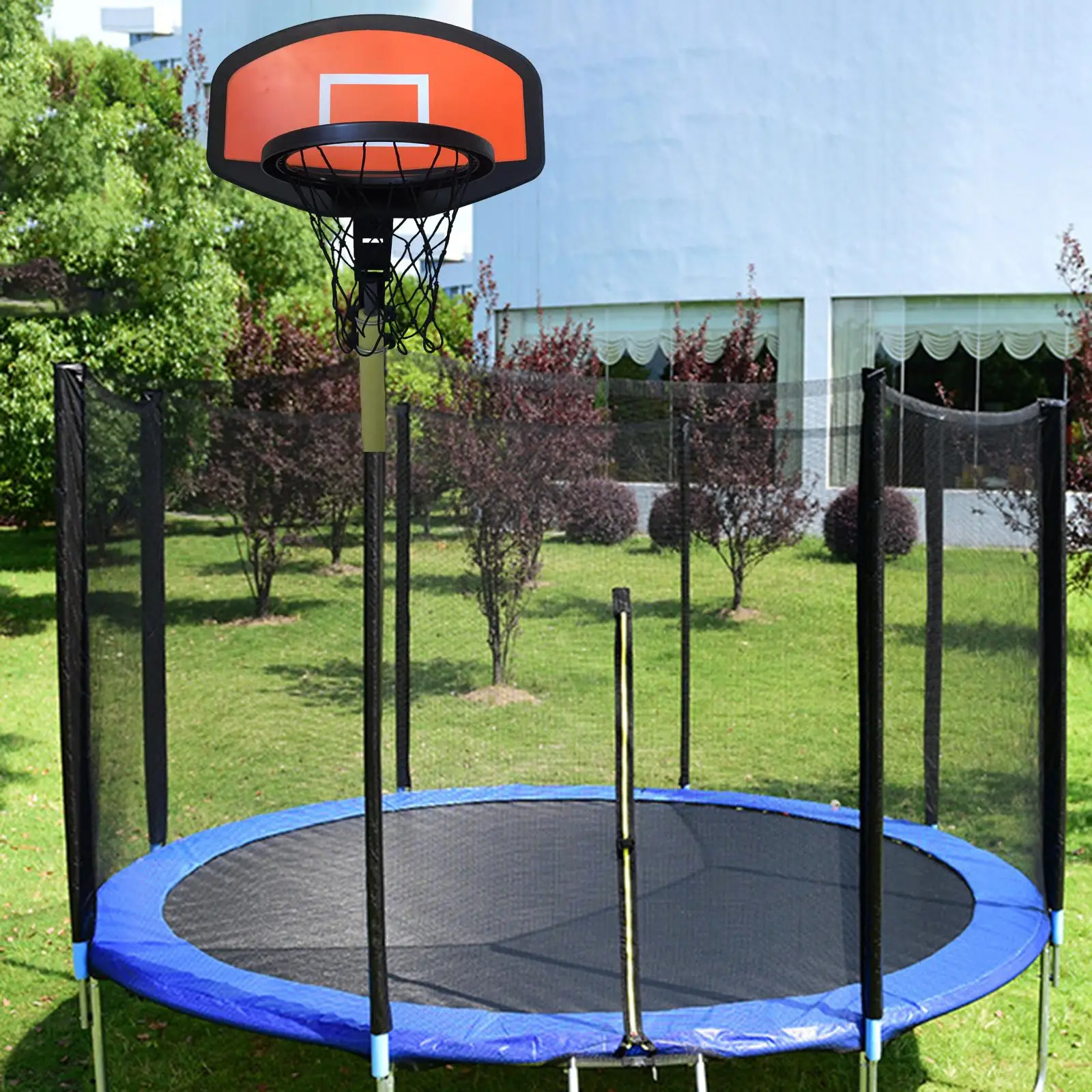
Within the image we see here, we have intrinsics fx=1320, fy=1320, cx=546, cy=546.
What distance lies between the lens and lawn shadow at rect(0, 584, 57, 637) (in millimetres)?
7770

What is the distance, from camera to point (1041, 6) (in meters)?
9.41

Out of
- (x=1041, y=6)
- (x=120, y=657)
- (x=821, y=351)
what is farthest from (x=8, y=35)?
(x=1041, y=6)

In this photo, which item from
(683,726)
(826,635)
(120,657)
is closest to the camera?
(120,657)

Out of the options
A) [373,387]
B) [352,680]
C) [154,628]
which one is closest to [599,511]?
[352,680]

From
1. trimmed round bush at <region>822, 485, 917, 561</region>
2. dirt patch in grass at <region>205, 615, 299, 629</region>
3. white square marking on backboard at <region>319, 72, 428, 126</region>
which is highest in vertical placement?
white square marking on backboard at <region>319, 72, 428, 126</region>

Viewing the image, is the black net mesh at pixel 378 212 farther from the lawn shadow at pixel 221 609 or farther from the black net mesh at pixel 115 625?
the lawn shadow at pixel 221 609

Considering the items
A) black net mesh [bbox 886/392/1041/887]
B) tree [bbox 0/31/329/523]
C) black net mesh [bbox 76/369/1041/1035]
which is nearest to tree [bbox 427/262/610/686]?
black net mesh [bbox 76/369/1041/1035]

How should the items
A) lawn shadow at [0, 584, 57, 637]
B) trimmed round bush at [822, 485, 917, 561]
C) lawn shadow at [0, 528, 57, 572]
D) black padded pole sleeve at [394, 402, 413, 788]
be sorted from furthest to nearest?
lawn shadow at [0, 528, 57, 572] → lawn shadow at [0, 584, 57, 637] → trimmed round bush at [822, 485, 917, 561] → black padded pole sleeve at [394, 402, 413, 788]

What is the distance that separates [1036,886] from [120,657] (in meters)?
2.07

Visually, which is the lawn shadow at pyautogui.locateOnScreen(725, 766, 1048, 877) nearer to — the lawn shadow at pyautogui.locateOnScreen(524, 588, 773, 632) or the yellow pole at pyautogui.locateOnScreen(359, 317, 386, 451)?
the lawn shadow at pyautogui.locateOnScreen(524, 588, 773, 632)

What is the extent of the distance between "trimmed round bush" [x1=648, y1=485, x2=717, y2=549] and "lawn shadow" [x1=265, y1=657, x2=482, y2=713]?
3.92 feet

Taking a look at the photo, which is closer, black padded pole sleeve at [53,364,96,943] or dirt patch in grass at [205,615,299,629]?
black padded pole sleeve at [53,364,96,943]

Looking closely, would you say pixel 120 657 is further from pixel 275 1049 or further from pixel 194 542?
pixel 194 542

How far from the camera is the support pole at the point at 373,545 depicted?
1785 millimetres
